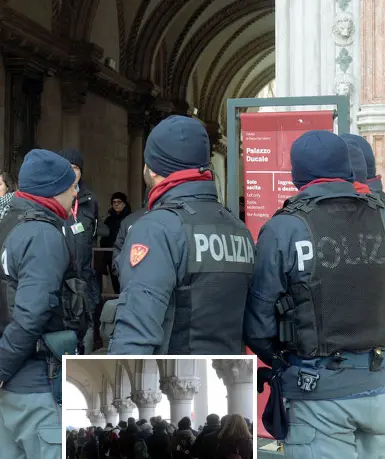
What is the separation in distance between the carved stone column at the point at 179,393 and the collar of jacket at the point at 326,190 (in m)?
1.12

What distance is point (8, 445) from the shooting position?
4.18 metres

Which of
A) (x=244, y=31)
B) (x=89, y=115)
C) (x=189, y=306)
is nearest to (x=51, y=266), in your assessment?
(x=189, y=306)

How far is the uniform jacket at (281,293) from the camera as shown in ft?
11.8

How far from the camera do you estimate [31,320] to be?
391cm

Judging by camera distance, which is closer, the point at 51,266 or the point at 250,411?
the point at 250,411

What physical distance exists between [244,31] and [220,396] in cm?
2694

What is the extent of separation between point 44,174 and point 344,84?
3.82m

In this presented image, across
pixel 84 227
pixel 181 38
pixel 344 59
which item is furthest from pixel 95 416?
pixel 181 38

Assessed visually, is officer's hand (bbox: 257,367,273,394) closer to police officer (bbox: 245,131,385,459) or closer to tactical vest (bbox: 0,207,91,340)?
police officer (bbox: 245,131,385,459)

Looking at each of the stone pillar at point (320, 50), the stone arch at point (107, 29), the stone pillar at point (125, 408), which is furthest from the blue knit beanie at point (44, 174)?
the stone arch at point (107, 29)

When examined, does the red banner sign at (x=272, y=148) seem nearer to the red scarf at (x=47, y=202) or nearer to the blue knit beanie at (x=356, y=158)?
the blue knit beanie at (x=356, y=158)

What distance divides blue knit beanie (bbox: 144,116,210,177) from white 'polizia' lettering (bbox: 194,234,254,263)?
12.7 inches

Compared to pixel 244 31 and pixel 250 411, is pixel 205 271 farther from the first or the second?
pixel 244 31

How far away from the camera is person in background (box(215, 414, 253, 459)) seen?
2.96m
